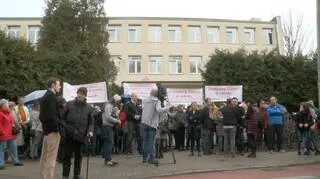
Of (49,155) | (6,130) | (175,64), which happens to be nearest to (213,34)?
(175,64)

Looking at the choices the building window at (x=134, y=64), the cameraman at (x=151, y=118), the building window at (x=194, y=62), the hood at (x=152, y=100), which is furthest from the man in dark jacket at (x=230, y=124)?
the building window at (x=194, y=62)

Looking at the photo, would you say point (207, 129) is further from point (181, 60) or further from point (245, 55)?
point (181, 60)

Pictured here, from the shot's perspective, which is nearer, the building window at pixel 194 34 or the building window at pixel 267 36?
the building window at pixel 194 34

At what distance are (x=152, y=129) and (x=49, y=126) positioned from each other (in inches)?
156

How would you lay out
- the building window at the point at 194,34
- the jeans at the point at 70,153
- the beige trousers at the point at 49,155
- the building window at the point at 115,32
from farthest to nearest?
the building window at the point at 194,34 < the building window at the point at 115,32 < the jeans at the point at 70,153 < the beige trousers at the point at 49,155

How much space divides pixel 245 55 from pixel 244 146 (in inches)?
535

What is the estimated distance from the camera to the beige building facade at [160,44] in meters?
64.3

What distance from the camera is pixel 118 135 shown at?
1950cm

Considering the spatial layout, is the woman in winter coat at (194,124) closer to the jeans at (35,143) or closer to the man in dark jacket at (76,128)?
the jeans at (35,143)

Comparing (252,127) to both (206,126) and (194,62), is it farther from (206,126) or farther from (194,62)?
(194,62)

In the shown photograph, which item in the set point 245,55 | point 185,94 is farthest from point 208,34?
point 185,94

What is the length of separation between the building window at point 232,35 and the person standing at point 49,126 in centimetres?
5677

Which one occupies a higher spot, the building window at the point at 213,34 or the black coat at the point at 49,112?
the building window at the point at 213,34

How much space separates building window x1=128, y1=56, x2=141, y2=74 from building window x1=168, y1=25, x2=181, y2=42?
14.2 feet
